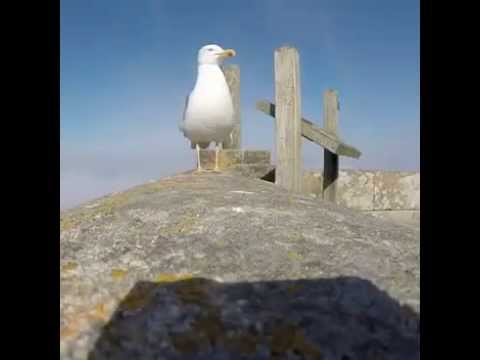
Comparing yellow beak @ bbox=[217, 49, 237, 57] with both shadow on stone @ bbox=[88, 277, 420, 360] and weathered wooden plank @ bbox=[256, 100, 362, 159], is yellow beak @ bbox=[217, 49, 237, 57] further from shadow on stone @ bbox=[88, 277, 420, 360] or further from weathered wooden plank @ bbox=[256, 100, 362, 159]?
shadow on stone @ bbox=[88, 277, 420, 360]

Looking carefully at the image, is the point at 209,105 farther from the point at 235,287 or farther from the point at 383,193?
the point at 383,193

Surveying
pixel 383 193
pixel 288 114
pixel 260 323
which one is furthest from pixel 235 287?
pixel 383 193

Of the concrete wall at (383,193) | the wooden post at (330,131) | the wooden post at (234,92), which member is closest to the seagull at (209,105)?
the wooden post at (234,92)

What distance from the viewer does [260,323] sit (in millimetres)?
1071

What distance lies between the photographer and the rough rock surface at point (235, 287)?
3.31 ft

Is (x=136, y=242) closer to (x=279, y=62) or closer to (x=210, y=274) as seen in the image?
(x=210, y=274)

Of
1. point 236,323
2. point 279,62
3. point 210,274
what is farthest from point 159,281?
point 279,62

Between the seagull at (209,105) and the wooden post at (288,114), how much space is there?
0.60 meters

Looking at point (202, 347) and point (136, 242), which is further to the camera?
point (136, 242)

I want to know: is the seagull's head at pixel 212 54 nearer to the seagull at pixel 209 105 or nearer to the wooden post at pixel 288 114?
the seagull at pixel 209 105

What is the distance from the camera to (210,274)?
129cm

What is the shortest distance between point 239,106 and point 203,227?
4175mm

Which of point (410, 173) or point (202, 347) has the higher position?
point (410, 173)

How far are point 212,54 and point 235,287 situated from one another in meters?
3.76
